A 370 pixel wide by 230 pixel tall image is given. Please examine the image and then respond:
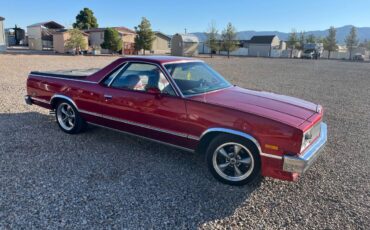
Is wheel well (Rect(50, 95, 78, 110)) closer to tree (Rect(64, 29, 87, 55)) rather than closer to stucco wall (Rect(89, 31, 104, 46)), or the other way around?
tree (Rect(64, 29, 87, 55))

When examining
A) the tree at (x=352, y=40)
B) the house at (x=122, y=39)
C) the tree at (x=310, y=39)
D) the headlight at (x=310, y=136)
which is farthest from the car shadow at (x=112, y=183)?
the tree at (x=310, y=39)

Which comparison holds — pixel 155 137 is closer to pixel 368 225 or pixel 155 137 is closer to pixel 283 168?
pixel 283 168

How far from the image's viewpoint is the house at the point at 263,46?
202 feet

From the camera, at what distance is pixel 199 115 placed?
11.8 ft

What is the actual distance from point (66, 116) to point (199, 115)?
2882 mm

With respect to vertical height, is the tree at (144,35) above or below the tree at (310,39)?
below

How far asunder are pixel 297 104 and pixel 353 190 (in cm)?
132

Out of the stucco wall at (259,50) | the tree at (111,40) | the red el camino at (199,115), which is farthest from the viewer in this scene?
the stucco wall at (259,50)

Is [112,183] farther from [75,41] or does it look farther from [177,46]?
[177,46]

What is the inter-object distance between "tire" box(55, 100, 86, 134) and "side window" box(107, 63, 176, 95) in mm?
1077

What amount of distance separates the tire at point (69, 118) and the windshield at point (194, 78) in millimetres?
2006

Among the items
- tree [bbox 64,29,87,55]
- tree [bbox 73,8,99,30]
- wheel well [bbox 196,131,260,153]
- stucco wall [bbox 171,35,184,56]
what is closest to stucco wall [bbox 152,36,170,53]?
stucco wall [bbox 171,35,184,56]

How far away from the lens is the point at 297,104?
4000 millimetres

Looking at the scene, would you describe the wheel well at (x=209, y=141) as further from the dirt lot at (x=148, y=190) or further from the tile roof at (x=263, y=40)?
the tile roof at (x=263, y=40)
